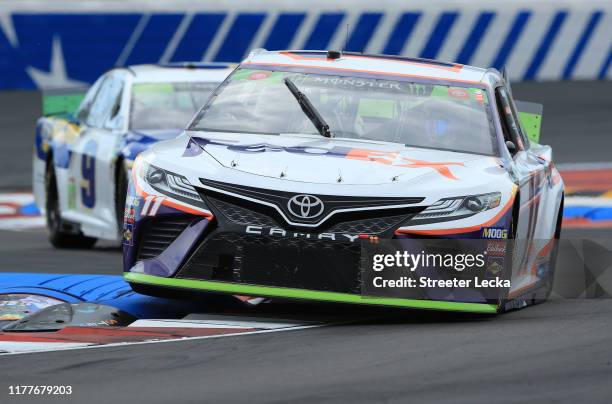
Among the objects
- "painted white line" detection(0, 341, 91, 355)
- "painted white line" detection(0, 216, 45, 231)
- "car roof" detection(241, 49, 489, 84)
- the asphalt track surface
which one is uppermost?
"car roof" detection(241, 49, 489, 84)

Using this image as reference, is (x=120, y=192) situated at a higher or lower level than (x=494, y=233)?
lower

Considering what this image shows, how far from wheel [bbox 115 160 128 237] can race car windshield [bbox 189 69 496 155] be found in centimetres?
267

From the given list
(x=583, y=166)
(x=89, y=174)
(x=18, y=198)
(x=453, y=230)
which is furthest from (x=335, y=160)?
(x=583, y=166)

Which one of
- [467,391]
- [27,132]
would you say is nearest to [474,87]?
[467,391]

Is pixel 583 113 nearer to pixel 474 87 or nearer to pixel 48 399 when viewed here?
pixel 474 87

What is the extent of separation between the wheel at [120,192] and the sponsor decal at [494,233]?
446cm

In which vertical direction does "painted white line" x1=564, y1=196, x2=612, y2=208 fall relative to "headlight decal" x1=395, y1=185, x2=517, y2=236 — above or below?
below

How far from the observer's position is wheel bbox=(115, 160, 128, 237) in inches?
446

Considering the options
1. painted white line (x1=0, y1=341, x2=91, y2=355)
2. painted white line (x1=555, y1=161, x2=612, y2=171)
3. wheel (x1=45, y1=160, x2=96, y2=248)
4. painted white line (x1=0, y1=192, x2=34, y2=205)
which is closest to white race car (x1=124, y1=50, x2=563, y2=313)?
painted white line (x1=0, y1=341, x2=91, y2=355)

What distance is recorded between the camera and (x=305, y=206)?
7.21m

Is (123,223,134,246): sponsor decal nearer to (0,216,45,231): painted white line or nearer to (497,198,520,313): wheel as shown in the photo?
(497,198,520,313): wheel

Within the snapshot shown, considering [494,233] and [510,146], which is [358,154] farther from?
[510,146]

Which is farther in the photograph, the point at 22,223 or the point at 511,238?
the point at 22,223

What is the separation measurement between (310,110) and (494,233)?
4.93ft
